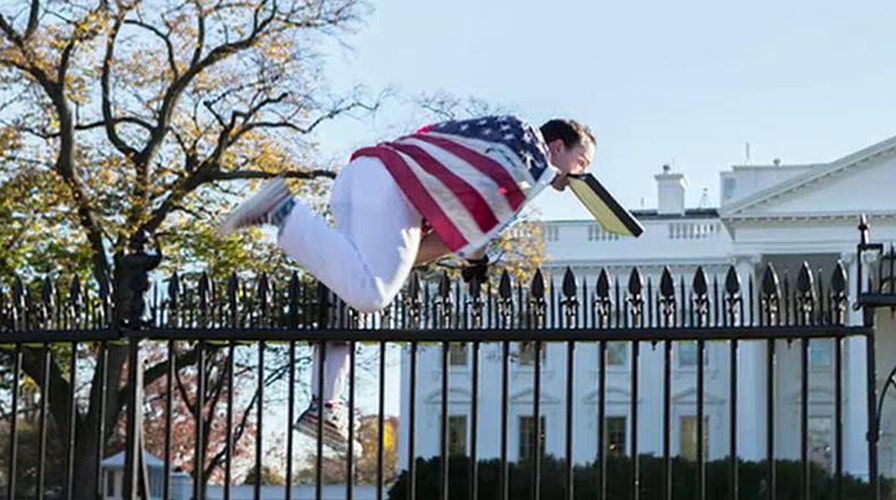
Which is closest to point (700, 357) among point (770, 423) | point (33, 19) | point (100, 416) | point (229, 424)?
point (770, 423)

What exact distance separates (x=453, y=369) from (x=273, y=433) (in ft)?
104

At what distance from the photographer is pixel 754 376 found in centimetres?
5362

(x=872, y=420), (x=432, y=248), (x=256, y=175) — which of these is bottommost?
(x=872, y=420)

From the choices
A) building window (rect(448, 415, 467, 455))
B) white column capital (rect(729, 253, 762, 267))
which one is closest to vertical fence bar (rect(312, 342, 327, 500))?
building window (rect(448, 415, 467, 455))

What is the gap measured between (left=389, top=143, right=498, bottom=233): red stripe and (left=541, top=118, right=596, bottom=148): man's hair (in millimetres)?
352

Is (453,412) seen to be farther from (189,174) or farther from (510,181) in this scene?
(510,181)

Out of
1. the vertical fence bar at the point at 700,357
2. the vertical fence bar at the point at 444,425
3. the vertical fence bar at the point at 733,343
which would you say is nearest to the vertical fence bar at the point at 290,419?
the vertical fence bar at the point at 444,425

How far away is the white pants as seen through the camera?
514cm

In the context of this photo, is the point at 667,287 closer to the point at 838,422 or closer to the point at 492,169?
the point at 838,422

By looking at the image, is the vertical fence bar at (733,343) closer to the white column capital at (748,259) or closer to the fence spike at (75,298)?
the fence spike at (75,298)

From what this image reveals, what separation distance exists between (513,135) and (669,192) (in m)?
55.9

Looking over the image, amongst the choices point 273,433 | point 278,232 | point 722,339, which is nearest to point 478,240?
point 278,232

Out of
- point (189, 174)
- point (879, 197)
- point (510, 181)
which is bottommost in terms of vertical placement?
point (510, 181)

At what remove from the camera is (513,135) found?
5426 mm
